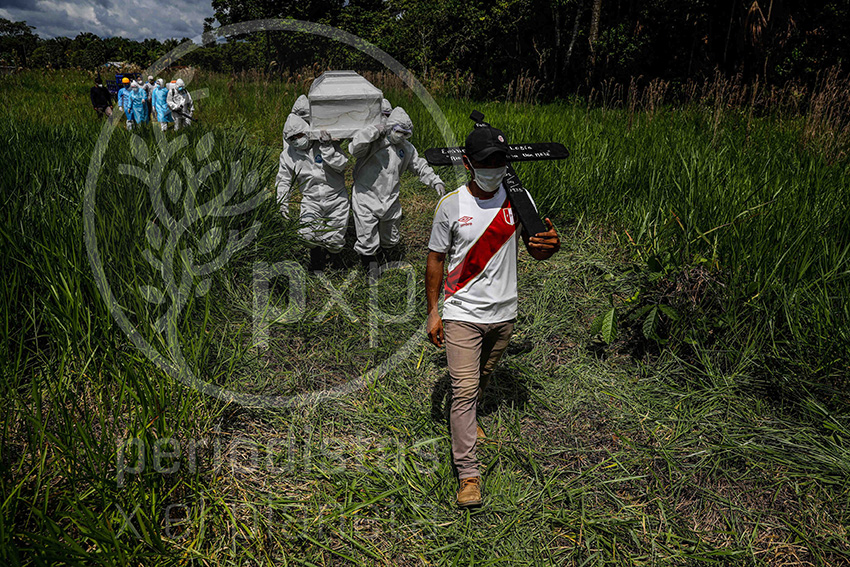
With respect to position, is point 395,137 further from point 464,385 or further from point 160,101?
point 160,101

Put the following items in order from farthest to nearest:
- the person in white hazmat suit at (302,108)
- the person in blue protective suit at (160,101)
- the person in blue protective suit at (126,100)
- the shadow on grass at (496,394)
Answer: the person in blue protective suit at (126,100), the person in blue protective suit at (160,101), the person in white hazmat suit at (302,108), the shadow on grass at (496,394)

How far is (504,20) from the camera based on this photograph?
52.5 ft

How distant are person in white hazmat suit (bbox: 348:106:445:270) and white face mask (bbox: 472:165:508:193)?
154 cm

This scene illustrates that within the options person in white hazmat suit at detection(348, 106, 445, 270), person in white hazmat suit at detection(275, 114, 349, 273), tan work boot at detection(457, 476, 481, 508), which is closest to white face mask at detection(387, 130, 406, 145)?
person in white hazmat suit at detection(348, 106, 445, 270)

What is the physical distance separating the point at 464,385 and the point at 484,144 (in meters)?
1.03

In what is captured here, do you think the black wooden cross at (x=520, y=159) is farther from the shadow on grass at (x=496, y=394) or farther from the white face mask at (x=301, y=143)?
the white face mask at (x=301, y=143)

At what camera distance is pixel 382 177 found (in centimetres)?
381

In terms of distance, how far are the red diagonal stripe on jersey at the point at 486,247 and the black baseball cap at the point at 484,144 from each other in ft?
0.85

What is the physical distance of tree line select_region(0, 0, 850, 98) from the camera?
31.5 feet

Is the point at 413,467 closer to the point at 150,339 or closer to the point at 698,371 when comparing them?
the point at 150,339

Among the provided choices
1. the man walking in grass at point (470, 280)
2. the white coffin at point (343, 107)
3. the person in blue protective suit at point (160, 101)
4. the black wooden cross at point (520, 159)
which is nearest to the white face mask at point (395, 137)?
the white coffin at point (343, 107)

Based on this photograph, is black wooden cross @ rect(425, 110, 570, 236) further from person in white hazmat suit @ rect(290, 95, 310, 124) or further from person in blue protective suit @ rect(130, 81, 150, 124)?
person in blue protective suit @ rect(130, 81, 150, 124)

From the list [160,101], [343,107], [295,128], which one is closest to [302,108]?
[295,128]

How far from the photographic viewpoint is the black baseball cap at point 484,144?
2.04 meters
